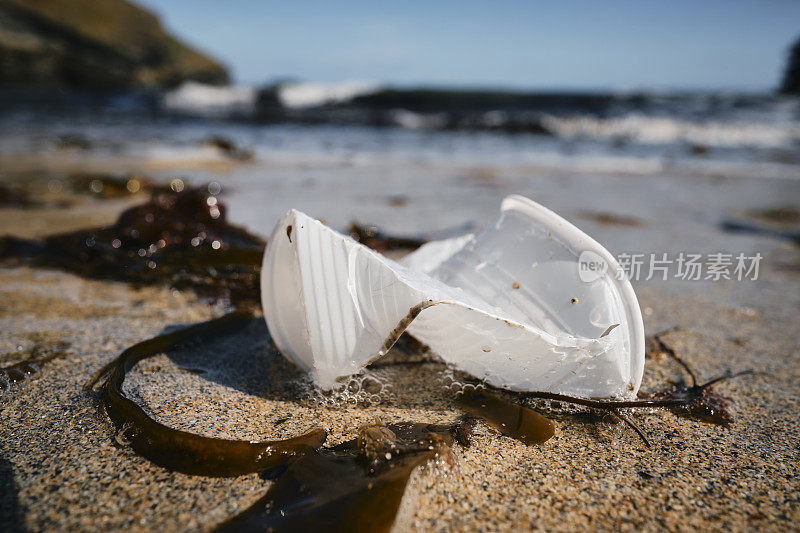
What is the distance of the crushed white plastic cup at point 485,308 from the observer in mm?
1335

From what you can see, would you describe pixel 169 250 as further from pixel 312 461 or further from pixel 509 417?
pixel 509 417

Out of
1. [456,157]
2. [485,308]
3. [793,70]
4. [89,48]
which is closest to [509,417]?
[485,308]

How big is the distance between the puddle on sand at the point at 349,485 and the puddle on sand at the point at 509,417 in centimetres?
19

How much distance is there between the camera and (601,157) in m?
9.48

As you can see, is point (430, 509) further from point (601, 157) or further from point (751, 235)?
point (601, 157)

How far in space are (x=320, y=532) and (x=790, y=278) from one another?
3.56 meters

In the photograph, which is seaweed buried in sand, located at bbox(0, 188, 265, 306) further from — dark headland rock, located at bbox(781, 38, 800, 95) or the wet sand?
dark headland rock, located at bbox(781, 38, 800, 95)

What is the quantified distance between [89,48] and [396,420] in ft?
146

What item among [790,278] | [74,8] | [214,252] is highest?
[74,8]

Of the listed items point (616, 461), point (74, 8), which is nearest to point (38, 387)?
point (616, 461)

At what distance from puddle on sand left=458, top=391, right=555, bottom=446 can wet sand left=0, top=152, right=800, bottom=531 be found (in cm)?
4

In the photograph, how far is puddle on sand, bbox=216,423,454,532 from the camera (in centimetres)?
113

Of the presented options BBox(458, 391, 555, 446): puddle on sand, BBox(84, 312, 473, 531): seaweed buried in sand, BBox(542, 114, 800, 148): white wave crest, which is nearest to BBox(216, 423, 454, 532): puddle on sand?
BBox(84, 312, 473, 531): seaweed buried in sand

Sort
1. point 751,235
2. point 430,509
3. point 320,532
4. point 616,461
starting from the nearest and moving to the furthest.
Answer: point 320,532 → point 430,509 → point 616,461 → point 751,235
